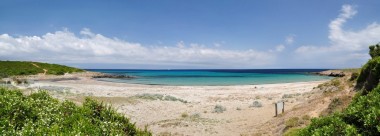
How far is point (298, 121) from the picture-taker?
19250 mm

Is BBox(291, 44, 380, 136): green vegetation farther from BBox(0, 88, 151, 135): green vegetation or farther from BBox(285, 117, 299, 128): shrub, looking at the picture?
BBox(285, 117, 299, 128): shrub

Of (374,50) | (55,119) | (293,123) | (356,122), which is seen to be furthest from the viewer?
(374,50)

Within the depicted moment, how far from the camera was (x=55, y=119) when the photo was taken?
780 cm

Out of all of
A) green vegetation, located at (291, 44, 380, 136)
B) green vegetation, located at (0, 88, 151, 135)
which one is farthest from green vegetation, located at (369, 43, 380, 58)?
green vegetation, located at (0, 88, 151, 135)

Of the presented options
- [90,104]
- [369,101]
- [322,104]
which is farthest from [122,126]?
[322,104]

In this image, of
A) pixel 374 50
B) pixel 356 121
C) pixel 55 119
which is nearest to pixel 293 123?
pixel 374 50

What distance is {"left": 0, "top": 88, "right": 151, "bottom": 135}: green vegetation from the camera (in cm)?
690

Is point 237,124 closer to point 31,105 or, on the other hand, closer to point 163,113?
point 163,113

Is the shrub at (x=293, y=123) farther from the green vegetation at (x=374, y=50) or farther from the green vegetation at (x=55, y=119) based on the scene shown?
the green vegetation at (x=55, y=119)

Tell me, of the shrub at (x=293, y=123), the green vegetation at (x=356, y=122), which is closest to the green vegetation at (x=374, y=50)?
the shrub at (x=293, y=123)

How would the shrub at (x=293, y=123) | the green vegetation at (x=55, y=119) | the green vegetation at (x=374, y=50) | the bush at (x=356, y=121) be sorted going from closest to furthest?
the green vegetation at (x=55, y=119), the bush at (x=356, y=121), the shrub at (x=293, y=123), the green vegetation at (x=374, y=50)

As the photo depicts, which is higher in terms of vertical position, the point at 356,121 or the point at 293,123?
the point at 356,121

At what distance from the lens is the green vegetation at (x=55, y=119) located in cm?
690

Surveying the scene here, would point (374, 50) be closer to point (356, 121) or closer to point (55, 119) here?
point (356, 121)
